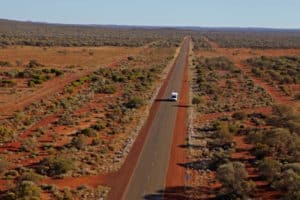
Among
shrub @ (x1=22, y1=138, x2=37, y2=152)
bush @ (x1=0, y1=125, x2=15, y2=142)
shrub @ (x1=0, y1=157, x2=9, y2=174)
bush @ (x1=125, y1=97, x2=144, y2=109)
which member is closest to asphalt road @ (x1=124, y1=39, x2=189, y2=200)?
bush @ (x1=125, y1=97, x2=144, y2=109)

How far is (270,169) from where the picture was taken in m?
25.0

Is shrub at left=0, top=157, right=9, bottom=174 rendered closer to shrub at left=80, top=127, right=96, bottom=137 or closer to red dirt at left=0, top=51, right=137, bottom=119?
shrub at left=80, top=127, right=96, bottom=137

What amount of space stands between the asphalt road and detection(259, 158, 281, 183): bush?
20.2 ft

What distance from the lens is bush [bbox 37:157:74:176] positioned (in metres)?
25.7

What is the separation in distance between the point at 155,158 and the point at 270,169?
7.91 metres

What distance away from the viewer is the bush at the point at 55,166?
84.4ft

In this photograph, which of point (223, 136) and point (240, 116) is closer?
point (223, 136)

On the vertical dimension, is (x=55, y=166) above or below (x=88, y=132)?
below

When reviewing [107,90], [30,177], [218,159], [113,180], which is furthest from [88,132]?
[107,90]

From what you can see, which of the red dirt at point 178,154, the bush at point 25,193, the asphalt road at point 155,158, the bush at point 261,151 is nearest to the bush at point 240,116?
the red dirt at point 178,154

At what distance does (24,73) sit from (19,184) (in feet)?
154

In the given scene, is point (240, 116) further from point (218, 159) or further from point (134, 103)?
point (218, 159)

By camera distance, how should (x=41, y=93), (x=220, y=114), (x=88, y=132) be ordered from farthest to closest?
1. (x=41, y=93)
2. (x=220, y=114)
3. (x=88, y=132)

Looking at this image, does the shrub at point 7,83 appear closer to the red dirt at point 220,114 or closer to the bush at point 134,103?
the bush at point 134,103
